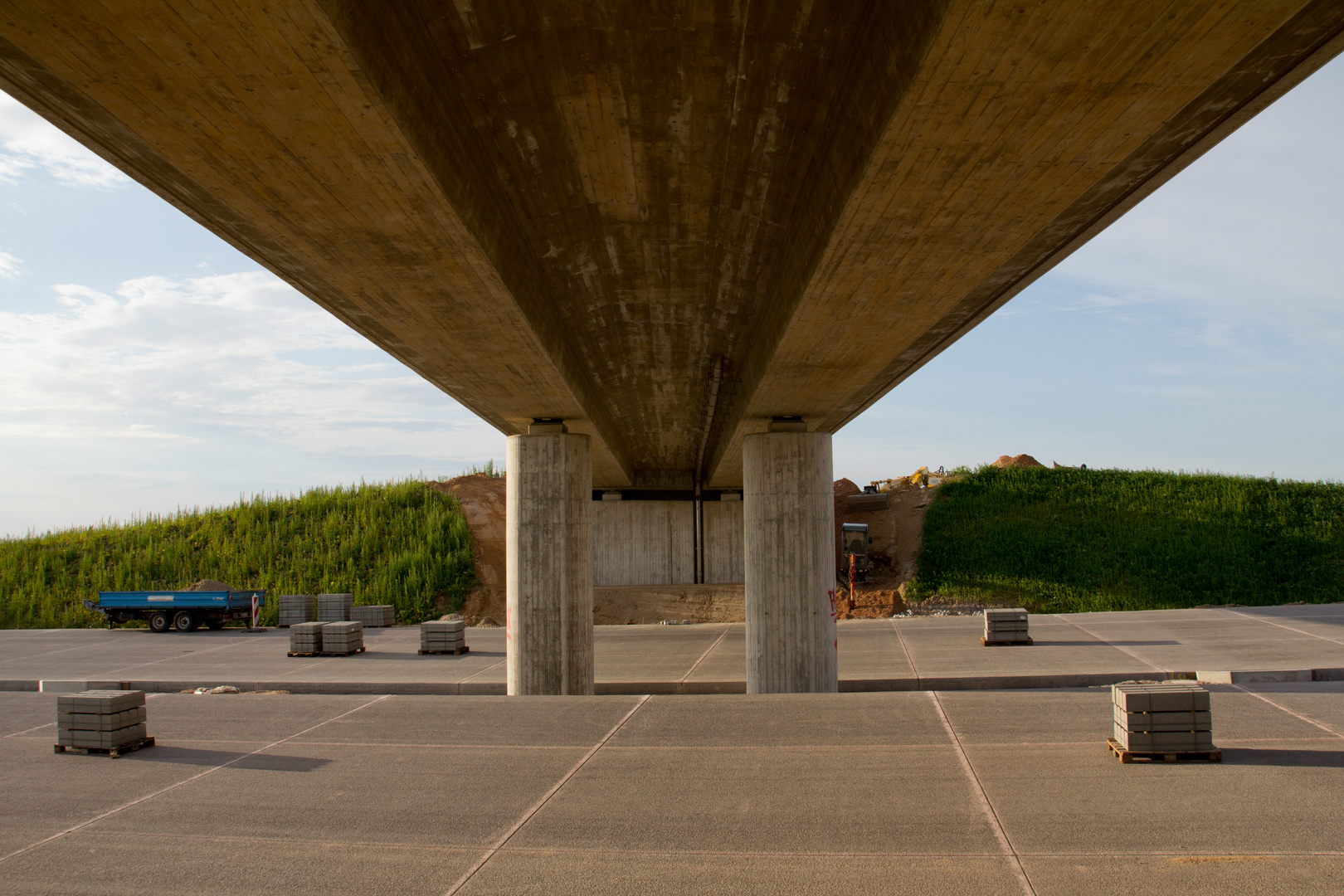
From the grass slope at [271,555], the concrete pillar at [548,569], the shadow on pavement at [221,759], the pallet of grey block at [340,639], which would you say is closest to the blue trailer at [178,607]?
the grass slope at [271,555]

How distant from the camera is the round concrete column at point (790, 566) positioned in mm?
15273

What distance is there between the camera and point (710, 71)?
6508 millimetres

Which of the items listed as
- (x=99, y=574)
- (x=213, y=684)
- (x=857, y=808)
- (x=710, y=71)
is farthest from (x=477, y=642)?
(x=99, y=574)

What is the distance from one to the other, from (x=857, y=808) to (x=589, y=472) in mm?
10115

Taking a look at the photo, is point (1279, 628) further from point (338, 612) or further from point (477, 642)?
point (338, 612)

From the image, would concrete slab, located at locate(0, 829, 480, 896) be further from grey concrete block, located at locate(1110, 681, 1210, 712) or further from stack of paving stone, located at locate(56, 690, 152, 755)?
grey concrete block, located at locate(1110, 681, 1210, 712)

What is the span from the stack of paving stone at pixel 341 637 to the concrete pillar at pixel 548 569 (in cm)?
715

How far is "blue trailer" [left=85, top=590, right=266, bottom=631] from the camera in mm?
26875

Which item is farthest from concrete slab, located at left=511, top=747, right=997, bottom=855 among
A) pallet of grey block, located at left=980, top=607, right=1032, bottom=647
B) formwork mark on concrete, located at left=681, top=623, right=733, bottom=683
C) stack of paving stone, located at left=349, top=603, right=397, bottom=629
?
stack of paving stone, located at left=349, top=603, right=397, bottom=629

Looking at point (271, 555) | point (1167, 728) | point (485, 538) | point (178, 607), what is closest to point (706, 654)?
point (1167, 728)

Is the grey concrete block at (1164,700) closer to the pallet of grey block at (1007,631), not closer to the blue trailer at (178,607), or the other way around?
the pallet of grey block at (1007,631)

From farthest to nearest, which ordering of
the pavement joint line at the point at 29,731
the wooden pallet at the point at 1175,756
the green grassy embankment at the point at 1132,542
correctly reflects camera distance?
the green grassy embankment at the point at 1132,542
the pavement joint line at the point at 29,731
the wooden pallet at the point at 1175,756

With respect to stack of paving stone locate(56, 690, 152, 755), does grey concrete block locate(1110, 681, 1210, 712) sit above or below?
above

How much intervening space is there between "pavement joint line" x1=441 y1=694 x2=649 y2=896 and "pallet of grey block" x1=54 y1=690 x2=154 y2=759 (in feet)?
18.5
